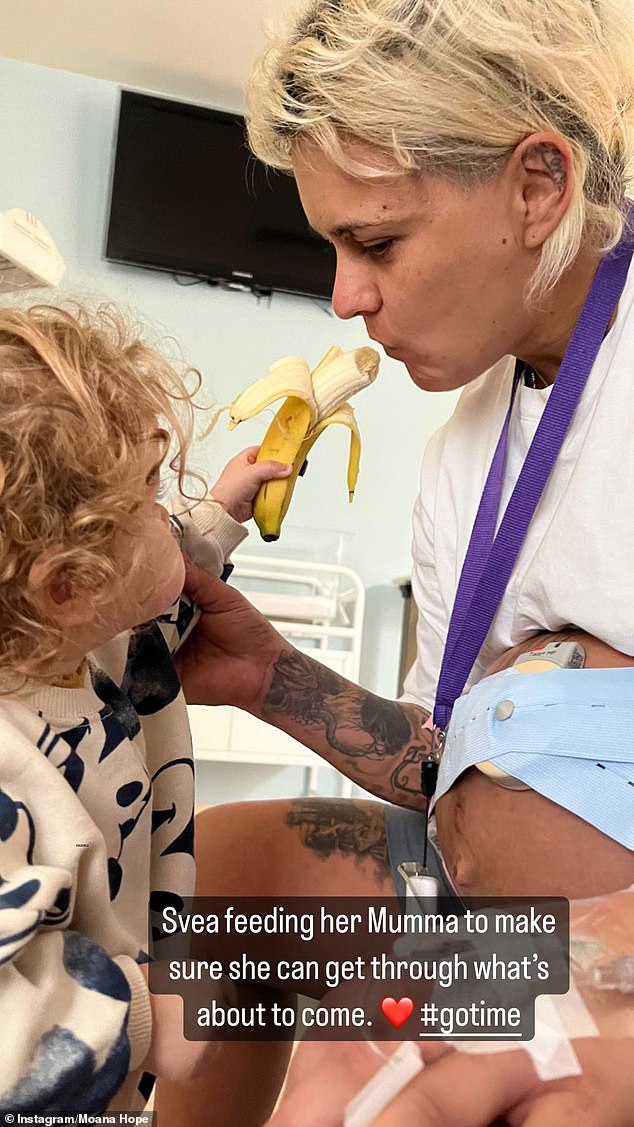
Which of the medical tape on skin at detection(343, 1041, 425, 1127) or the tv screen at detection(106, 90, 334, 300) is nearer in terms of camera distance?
the medical tape on skin at detection(343, 1041, 425, 1127)

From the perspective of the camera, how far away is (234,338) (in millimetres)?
3314

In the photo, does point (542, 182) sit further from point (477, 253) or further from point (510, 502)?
point (510, 502)

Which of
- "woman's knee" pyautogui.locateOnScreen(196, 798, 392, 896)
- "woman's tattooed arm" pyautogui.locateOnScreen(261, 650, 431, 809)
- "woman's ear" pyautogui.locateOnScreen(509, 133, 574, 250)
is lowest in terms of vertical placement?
"woman's knee" pyautogui.locateOnScreen(196, 798, 392, 896)

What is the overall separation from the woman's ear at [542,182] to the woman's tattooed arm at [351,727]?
512mm

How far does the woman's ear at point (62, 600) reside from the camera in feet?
2.37

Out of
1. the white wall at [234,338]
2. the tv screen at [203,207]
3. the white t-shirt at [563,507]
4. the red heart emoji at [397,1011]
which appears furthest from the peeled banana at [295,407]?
the tv screen at [203,207]

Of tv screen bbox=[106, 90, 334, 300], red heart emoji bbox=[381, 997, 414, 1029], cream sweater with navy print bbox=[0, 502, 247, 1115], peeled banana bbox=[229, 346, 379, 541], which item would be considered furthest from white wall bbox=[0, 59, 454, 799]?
red heart emoji bbox=[381, 997, 414, 1029]

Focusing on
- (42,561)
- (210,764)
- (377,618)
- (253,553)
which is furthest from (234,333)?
(42,561)

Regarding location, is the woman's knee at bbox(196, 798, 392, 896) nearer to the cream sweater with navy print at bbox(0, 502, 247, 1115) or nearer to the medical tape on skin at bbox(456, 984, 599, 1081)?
the cream sweater with navy print at bbox(0, 502, 247, 1115)

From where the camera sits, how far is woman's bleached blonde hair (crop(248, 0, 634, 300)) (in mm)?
873

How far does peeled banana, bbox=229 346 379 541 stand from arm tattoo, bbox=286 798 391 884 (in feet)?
0.94

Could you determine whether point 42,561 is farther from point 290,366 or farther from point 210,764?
point 210,764

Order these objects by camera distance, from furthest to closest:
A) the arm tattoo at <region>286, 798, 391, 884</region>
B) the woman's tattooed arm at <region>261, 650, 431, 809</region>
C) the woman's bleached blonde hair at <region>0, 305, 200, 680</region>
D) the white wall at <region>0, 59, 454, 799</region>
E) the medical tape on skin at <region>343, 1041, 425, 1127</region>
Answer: the white wall at <region>0, 59, 454, 799</region>, the woman's tattooed arm at <region>261, 650, 431, 809</region>, the arm tattoo at <region>286, 798, 391, 884</region>, the woman's bleached blonde hair at <region>0, 305, 200, 680</region>, the medical tape on skin at <region>343, 1041, 425, 1127</region>

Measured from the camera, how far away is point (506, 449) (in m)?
1.03
